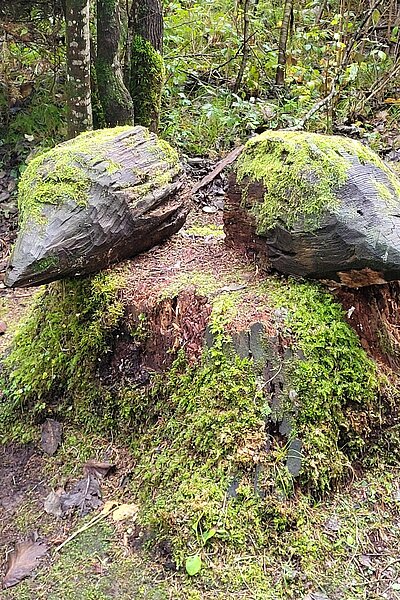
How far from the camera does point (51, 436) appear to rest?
10.4ft

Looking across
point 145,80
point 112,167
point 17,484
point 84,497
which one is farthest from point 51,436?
point 145,80

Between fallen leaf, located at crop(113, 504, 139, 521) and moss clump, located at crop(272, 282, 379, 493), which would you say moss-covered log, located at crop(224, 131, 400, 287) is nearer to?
moss clump, located at crop(272, 282, 379, 493)

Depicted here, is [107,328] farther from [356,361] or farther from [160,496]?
[356,361]

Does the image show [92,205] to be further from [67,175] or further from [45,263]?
[45,263]

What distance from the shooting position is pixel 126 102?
554 cm

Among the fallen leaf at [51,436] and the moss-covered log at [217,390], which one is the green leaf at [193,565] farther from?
the fallen leaf at [51,436]

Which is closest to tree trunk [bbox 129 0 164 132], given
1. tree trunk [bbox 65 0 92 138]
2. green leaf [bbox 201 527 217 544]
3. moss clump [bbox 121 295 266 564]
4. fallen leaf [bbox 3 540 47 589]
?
tree trunk [bbox 65 0 92 138]

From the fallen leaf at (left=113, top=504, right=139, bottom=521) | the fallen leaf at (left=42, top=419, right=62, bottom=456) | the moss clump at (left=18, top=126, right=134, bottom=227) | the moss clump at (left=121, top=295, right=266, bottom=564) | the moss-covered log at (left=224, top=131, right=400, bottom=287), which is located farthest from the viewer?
the fallen leaf at (left=42, top=419, right=62, bottom=456)

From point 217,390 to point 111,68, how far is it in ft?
13.1

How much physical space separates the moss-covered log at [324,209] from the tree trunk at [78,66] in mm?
2519

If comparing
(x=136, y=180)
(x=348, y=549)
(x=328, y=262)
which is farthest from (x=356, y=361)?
(x=136, y=180)

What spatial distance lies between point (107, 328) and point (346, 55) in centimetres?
456

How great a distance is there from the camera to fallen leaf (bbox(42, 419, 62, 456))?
123 inches

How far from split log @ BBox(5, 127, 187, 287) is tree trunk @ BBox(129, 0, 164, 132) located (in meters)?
2.87
